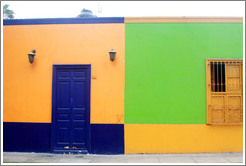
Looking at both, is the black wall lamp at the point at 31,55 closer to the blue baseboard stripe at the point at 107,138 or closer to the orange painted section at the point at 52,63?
the orange painted section at the point at 52,63

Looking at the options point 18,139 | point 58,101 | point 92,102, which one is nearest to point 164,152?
point 92,102

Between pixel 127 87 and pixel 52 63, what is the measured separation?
222cm

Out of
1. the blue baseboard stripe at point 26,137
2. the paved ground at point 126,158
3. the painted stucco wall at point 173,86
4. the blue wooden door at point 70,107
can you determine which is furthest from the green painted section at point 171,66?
the blue baseboard stripe at point 26,137

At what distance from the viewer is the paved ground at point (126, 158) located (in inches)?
224

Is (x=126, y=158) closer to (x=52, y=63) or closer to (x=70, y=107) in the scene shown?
(x=70, y=107)

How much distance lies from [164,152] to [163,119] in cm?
88

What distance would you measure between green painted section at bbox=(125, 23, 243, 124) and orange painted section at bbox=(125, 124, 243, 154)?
189mm

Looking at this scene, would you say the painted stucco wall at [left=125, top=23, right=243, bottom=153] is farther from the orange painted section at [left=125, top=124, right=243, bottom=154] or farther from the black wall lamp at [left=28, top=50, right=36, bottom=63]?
the black wall lamp at [left=28, top=50, right=36, bottom=63]

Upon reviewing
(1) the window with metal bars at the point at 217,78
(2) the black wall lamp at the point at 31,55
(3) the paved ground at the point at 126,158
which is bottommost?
(3) the paved ground at the point at 126,158

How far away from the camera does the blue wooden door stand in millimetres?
6453

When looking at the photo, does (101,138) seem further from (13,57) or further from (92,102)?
(13,57)

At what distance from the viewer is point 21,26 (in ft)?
22.1

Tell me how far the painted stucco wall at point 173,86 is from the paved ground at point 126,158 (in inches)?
8.6

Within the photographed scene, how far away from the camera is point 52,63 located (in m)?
6.57
